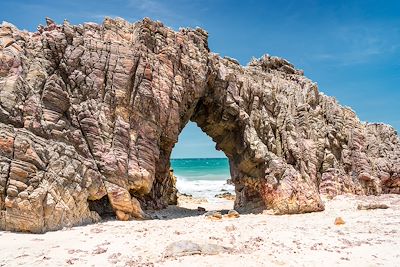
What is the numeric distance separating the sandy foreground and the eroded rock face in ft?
7.09

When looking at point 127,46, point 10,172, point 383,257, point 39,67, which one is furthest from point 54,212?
point 383,257

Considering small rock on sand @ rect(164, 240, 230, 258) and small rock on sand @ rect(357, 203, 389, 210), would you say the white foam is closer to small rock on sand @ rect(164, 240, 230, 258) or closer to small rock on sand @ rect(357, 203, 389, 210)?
small rock on sand @ rect(357, 203, 389, 210)

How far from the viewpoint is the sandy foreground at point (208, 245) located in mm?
12969

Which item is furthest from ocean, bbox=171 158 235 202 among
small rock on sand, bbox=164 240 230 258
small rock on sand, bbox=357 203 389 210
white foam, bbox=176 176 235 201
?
small rock on sand, bbox=164 240 230 258

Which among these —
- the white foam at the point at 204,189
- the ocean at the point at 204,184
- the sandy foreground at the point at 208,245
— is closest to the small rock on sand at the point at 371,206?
the sandy foreground at the point at 208,245

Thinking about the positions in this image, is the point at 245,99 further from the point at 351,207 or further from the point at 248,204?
the point at 351,207

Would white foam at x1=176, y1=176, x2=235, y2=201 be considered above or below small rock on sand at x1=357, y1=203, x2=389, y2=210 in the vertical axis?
below

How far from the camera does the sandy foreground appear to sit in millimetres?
12969

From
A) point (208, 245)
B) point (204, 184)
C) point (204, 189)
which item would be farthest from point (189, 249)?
point (204, 184)

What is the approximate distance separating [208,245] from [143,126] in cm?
1013

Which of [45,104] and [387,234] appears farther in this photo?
[45,104]

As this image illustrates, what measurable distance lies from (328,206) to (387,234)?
8.64m

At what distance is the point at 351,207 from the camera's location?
2522 centimetres

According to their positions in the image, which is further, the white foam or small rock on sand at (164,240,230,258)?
the white foam
